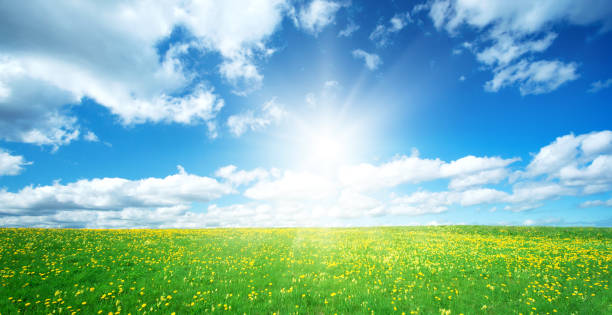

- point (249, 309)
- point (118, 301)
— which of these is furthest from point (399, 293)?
point (118, 301)

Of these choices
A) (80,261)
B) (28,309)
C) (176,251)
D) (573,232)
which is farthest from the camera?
(573,232)

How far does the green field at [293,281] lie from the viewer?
32.5ft

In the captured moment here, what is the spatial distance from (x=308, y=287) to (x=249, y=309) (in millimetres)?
3244

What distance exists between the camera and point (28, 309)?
30.4 ft

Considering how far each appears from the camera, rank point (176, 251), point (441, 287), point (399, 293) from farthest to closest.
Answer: point (176, 251)
point (441, 287)
point (399, 293)

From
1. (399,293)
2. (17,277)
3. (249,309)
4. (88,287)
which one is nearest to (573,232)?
(399,293)

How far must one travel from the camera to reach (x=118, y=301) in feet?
32.4

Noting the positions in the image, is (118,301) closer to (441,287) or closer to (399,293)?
(399,293)

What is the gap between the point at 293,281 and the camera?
12.6m

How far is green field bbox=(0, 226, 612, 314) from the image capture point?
9.90 meters

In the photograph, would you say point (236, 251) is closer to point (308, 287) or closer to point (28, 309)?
point (308, 287)

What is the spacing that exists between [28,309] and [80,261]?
7.29m

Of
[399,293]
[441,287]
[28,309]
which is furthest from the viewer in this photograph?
[441,287]

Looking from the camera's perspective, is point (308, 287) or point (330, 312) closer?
point (330, 312)
